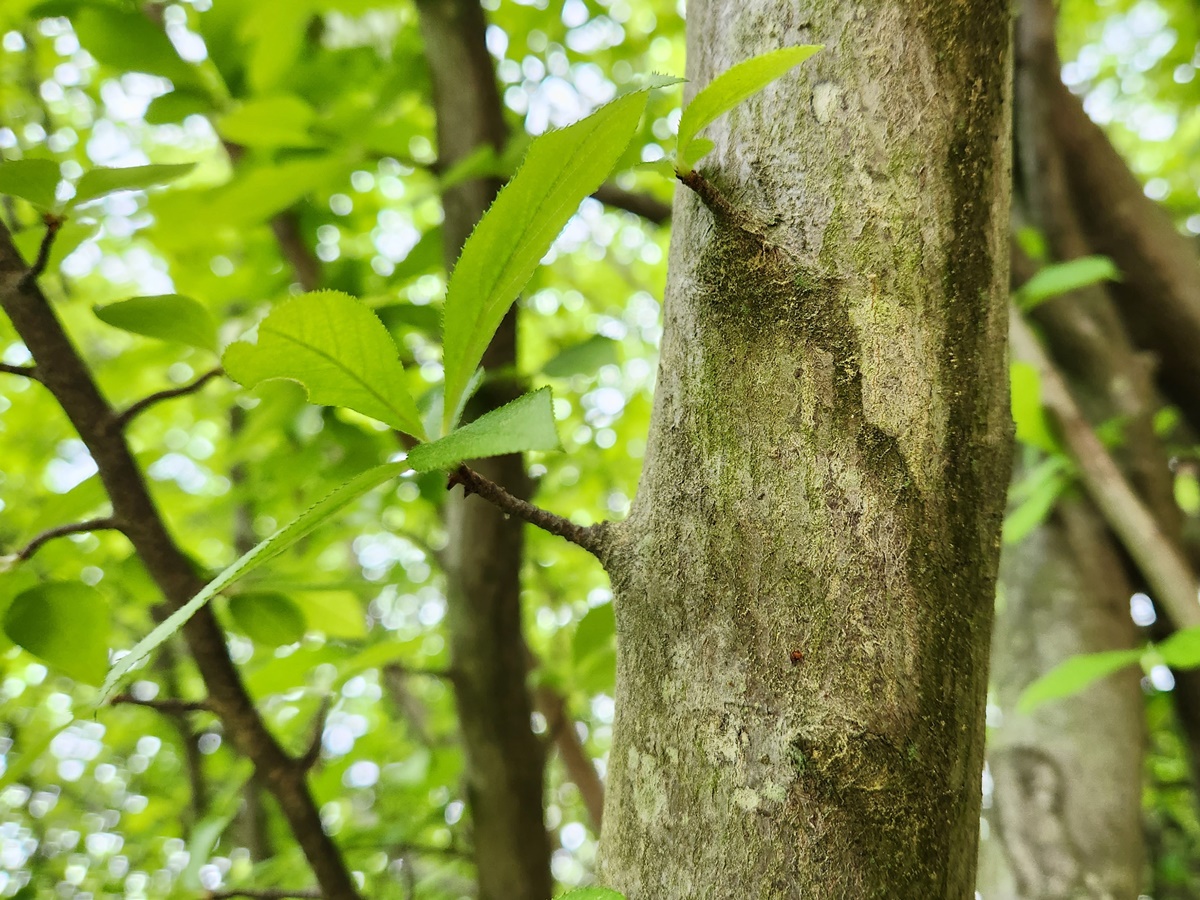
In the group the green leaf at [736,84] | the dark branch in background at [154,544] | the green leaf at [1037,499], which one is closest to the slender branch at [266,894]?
the dark branch in background at [154,544]

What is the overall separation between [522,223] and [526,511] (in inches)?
5.0

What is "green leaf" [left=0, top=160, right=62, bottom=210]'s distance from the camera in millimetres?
425

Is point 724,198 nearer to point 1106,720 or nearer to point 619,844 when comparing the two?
point 619,844

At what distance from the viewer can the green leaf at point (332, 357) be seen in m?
0.31

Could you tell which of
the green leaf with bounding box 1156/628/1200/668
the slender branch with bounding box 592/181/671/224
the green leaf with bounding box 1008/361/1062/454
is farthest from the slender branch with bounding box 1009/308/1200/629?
the slender branch with bounding box 592/181/671/224

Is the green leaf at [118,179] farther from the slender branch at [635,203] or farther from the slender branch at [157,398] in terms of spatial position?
the slender branch at [635,203]

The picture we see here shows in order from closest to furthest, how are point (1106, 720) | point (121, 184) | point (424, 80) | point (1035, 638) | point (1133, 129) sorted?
point (121, 184), point (424, 80), point (1106, 720), point (1035, 638), point (1133, 129)

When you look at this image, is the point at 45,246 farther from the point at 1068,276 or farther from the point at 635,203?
the point at 1068,276

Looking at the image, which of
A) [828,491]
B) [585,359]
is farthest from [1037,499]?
[828,491]

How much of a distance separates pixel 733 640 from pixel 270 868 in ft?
3.08

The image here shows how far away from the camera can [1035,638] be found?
1.39m

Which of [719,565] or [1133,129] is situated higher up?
[1133,129]

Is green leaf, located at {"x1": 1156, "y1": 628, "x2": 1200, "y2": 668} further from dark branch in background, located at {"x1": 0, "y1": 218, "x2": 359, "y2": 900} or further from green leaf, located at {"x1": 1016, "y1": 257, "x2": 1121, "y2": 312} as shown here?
dark branch in background, located at {"x1": 0, "y1": 218, "x2": 359, "y2": 900}

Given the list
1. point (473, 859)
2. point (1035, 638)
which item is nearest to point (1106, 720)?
point (1035, 638)
